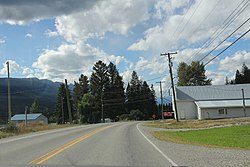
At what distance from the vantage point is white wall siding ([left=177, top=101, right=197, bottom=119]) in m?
75.2

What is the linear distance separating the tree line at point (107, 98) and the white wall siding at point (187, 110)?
111 ft

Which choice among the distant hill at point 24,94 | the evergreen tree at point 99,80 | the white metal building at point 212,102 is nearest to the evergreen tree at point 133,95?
the evergreen tree at point 99,80

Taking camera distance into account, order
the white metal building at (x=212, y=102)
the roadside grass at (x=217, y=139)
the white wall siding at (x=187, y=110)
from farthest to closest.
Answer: the white wall siding at (x=187, y=110)
the white metal building at (x=212, y=102)
the roadside grass at (x=217, y=139)

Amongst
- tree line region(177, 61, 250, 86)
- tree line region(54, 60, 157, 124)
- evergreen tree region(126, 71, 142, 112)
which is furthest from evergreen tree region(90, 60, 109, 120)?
tree line region(177, 61, 250, 86)

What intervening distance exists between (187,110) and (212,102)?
5408 mm

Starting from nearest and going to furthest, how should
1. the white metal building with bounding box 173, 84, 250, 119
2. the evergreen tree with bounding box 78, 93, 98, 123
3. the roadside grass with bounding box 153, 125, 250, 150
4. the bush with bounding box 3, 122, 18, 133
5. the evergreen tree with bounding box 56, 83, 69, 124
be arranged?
the roadside grass with bounding box 153, 125, 250, 150 → the bush with bounding box 3, 122, 18, 133 → the white metal building with bounding box 173, 84, 250, 119 → the evergreen tree with bounding box 78, 93, 98, 123 → the evergreen tree with bounding box 56, 83, 69, 124

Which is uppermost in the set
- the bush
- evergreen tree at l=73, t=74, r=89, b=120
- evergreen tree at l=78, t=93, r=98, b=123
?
evergreen tree at l=73, t=74, r=89, b=120

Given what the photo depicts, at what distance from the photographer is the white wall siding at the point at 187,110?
75.2 metres

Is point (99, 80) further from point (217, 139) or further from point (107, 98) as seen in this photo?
point (217, 139)

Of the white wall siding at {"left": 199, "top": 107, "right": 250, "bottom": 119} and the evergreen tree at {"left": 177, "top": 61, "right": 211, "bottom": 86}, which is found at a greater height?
the evergreen tree at {"left": 177, "top": 61, "right": 211, "bottom": 86}

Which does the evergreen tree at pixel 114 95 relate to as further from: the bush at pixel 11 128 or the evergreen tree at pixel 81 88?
the bush at pixel 11 128

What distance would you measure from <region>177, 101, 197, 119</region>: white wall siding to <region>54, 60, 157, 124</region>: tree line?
33916 mm

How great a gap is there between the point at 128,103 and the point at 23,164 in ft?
371

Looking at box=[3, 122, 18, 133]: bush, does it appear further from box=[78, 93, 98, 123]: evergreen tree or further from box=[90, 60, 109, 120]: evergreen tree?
box=[90, 60, 109, 120]: evergreen tree
